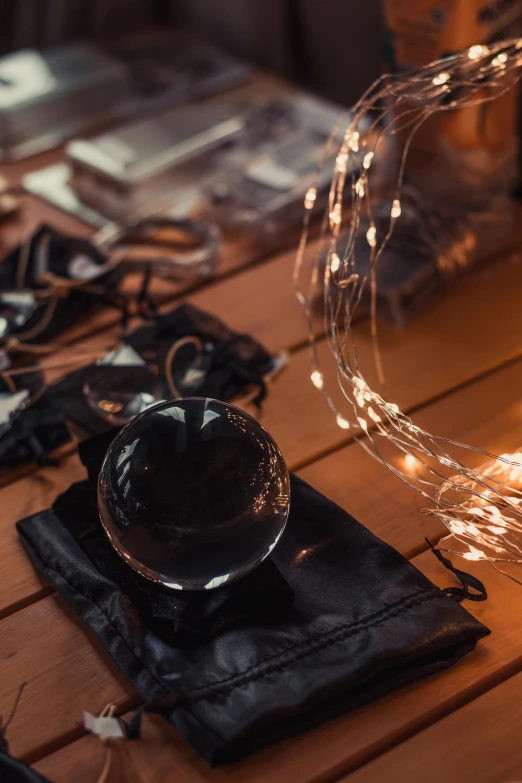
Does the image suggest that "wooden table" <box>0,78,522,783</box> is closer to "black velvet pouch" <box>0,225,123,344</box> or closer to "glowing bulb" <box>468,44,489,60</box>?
"black velvet pouch" <box>0,225,123,344</box>

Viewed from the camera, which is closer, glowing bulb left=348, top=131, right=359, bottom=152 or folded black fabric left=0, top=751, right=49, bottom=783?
folded black fabric left=0, top=751, right=49, bottom=783

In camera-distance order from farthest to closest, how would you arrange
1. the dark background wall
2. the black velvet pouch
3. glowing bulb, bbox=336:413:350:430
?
the dark background wall < the black velvet pouch < glowing bulb, bbox=336:413:350:430

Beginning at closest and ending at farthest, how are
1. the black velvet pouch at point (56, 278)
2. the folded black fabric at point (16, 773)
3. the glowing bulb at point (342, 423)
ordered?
the folded black fabric at point (16, 773) → the glowing bulb at point (342, 423) → the black velvet pouch at point (56, 278)

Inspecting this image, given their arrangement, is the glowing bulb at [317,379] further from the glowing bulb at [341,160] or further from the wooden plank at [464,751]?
the wooden plank at [464,751]

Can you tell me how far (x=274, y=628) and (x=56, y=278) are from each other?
0.50 meters

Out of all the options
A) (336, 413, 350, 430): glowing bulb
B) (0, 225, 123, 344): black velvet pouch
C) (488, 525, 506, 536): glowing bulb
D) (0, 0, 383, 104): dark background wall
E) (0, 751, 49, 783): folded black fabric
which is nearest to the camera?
(0, 751, 49, 783): folded black fabric

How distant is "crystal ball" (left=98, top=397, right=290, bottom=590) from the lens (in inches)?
22.0

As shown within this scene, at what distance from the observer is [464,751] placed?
1.77ft

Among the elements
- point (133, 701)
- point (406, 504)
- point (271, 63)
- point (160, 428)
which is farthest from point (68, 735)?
point (271, 63)

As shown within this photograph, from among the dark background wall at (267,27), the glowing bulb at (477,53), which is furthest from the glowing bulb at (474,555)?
the dark background wall at (267,27)

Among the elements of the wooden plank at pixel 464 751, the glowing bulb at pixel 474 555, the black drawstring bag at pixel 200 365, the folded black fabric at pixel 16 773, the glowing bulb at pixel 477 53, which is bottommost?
the wooden plank at pixel 464 751

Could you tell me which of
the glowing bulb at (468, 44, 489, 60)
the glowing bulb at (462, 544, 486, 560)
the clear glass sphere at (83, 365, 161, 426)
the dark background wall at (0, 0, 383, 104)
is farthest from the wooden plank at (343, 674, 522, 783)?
the dark background wall at (0, 0, 383, 104)

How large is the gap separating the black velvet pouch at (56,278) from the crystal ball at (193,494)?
35 cm

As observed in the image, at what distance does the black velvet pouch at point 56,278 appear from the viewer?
922 millimetres
